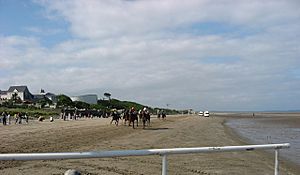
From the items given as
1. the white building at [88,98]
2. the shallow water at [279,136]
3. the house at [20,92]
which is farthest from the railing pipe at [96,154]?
the house at [20,92]

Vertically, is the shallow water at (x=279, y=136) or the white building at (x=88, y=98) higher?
the white building at (x=88, y=98)

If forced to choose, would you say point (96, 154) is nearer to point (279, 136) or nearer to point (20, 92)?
point (279, 136)

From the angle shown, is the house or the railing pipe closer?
the railing pipe

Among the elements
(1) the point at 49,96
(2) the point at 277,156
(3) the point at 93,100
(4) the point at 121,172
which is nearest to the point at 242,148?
(2) the point at 277,156

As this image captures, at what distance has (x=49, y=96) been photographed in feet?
527

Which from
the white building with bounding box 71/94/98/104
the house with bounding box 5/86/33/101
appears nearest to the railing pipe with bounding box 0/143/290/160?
the white building with bounding box 71/94/98/104

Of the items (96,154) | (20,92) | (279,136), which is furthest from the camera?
(20,92)

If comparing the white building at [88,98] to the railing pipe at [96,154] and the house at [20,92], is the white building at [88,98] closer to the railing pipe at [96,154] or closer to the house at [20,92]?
the house at [20,92]

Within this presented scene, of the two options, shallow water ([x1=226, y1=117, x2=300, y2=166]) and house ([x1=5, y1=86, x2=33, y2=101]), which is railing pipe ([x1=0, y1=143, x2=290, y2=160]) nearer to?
shallow water ([x1=226, y1=117, x2=300, y2=166])

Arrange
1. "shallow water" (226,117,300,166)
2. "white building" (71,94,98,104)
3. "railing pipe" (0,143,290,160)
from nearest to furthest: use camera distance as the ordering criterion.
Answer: "railing pipe" (0,143,290,160)
"shallow water" (226,117,300,166)
"white building" (71,94,98,104)

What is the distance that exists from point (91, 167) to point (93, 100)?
446ft

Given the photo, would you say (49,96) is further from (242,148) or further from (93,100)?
(242,148)

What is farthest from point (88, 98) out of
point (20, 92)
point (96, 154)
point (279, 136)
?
point (96, 154)

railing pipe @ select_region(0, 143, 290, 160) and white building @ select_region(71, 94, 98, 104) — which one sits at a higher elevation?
white building @ select_region(71, 94, 98, 104)
